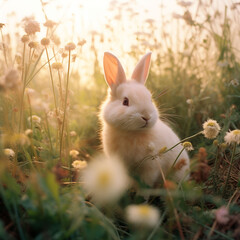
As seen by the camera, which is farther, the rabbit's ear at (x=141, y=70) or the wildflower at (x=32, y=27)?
the rabbit's ear at (x=141, y=70)

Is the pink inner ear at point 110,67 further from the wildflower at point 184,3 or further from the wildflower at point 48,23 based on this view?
the wildflower at point 184,3

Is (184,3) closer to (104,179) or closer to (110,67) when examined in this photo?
(110,67)

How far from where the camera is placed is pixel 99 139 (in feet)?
11.0

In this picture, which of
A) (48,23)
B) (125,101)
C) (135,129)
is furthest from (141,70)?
(48,23)

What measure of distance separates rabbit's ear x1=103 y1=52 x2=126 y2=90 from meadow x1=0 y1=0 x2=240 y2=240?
296 millimetres

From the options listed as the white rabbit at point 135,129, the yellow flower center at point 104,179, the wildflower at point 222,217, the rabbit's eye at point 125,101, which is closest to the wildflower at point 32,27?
the white rabbit at point 135,129

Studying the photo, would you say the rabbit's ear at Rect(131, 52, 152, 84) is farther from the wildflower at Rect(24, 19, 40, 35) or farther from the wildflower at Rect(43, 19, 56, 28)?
the wildflower at Rect(24, 19, 40, 35)

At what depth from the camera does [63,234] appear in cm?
133

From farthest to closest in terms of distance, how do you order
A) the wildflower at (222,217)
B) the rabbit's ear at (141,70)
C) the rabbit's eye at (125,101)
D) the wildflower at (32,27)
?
the rabbit's ear at (141,70)
the rabbit's eye at (125,101)
the wildflower at (32,27)
the wildflower at (222,217)

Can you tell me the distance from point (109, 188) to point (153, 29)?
372cm

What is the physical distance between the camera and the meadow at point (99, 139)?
138cm

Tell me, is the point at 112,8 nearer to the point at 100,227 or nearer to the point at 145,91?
the point at 145,91

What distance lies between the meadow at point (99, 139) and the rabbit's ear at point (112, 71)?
0.30 meters

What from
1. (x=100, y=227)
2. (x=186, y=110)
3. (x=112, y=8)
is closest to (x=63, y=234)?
(x=100, y=227)
